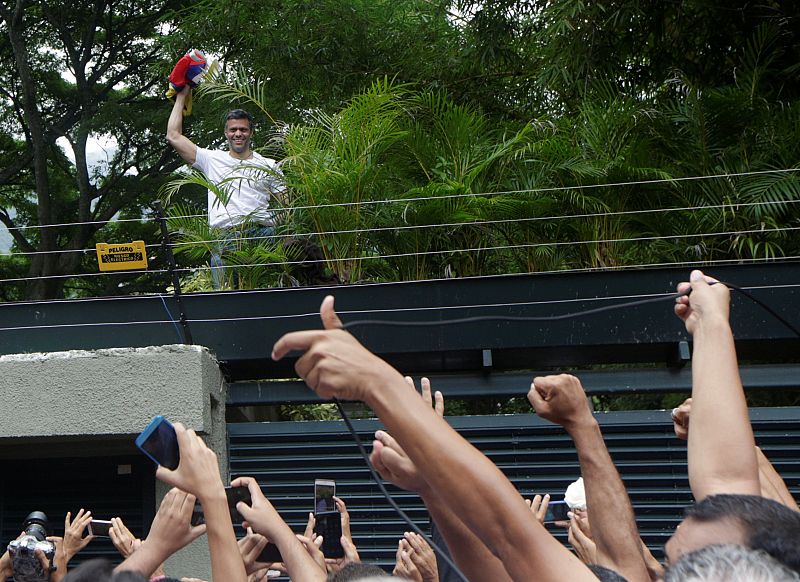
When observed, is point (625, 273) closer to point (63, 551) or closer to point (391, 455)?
point (63, 551)

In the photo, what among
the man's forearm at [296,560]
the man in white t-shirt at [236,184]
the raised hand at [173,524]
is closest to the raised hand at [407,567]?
the man's forearm at [296,560]

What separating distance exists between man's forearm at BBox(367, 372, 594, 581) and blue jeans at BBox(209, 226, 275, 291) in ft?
19.8

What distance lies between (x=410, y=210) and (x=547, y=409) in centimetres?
520

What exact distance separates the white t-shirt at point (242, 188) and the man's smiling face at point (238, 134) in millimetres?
101

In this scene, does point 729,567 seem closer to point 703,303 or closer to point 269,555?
point 703,303

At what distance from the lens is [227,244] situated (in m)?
8.05

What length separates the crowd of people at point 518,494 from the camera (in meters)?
2.07

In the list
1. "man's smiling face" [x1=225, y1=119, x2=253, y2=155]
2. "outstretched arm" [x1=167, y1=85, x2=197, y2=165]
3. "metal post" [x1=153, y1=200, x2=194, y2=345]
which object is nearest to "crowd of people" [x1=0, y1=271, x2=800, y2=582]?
"metal post" [x1=153, y1=200, x2=194, y2=345]

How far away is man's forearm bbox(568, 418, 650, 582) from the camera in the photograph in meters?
2.79

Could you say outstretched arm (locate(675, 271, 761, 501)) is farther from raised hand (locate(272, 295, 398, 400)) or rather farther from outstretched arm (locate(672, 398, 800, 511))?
raised hand (locate(272, 295, 398, 400))

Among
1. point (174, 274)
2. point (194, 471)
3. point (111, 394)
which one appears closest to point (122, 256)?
point (174, 274)

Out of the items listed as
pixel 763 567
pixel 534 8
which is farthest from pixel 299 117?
pixel 763 567

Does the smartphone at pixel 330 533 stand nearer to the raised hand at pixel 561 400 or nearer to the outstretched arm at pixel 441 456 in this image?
the raised hand at pixel 561 400

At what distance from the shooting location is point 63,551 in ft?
15.5
